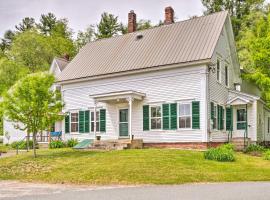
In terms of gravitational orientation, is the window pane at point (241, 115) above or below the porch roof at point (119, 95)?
below

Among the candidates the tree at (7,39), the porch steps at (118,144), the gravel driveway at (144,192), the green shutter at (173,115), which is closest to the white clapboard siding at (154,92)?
the green shutter at (173,115)

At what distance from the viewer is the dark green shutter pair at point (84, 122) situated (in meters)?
26.8

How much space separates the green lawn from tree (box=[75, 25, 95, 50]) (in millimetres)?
47910

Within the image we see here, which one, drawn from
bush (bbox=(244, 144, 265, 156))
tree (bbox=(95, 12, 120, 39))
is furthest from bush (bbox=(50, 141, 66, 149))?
tree (bbox=(95, 12, 120, 39))

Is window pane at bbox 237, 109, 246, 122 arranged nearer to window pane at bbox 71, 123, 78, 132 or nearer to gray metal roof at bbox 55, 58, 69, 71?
window pane at bbox 71, 123, 78, 132

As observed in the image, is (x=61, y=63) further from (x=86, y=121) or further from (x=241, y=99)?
(x=241, y=99)

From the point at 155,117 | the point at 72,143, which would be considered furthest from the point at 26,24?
the point at 155,117

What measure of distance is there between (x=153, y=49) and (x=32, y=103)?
928 cm

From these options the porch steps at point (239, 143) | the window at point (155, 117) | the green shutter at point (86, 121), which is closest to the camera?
the porch steps at point (239, 143)

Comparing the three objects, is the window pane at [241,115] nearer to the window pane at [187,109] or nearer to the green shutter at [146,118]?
the window pane at [187,109]

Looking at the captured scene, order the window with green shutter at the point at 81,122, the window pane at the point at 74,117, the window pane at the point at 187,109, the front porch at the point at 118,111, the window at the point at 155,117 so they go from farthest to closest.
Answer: the window pane at the point at 74,117
the window with green shutter at the point at 81,122
the front porch at the point at 118,111
the window at the point at 155,117
the window pane at the point at 187,109

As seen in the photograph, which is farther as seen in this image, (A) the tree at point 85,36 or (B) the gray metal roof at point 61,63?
(A) the tree at point 85,36

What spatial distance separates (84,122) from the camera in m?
27.0

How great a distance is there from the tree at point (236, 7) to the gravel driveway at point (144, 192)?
38.9 metres
